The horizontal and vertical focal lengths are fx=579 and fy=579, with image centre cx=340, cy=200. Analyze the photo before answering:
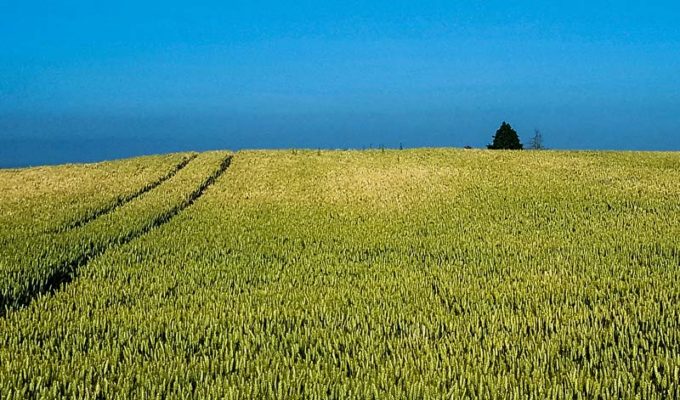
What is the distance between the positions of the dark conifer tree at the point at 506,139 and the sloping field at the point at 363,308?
50.0 m

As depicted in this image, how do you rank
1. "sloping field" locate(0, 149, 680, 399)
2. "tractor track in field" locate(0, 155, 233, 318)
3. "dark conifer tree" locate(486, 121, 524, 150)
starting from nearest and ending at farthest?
"sloping field" locate(0, 149, 680, 399) → "tractor track in field" locate(0, 155, 233, 318) → "dark conifer tree" locate(486, 121, 524, 150)

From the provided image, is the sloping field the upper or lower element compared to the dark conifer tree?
lower

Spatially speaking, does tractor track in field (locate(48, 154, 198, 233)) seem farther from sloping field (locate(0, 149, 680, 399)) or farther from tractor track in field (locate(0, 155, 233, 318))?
tractor track in field (locate(0, 155, 233, 318))

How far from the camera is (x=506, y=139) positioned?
2729 inches

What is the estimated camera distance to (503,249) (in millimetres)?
13219

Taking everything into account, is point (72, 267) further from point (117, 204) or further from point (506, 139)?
point (506, 139)

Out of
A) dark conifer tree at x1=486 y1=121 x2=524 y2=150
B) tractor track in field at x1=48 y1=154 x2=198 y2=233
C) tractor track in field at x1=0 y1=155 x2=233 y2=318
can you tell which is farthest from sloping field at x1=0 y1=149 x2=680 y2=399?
dark conifer tree at x1=486 y1=121 x2=524 y2=150

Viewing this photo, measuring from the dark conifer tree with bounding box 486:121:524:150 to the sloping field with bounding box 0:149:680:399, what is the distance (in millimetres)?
50010

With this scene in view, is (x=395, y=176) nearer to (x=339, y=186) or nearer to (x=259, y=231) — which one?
(x=339, y=186)

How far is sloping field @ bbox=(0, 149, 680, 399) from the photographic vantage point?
234 inches

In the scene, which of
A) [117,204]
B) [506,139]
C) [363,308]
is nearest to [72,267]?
[363,308]

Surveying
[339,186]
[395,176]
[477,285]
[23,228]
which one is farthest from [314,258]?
[395,176]

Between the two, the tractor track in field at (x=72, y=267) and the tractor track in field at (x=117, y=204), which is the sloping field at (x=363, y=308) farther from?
the tractor track in field at (x=117, y=204)

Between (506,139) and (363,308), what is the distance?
64.5 metres
